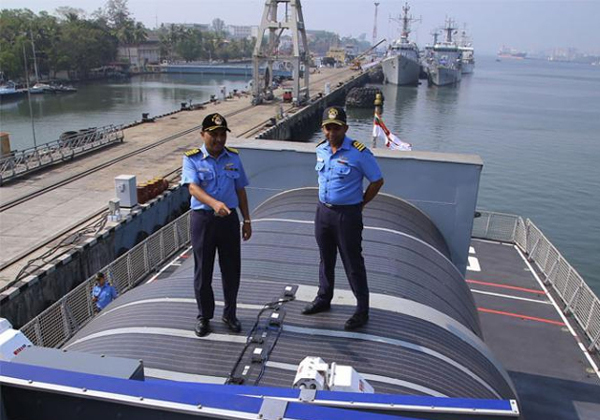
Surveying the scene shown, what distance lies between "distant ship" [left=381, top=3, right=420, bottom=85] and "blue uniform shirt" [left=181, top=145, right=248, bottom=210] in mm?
98984

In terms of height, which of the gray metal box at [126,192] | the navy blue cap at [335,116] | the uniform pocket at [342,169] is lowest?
the gray metal box at [126,192]

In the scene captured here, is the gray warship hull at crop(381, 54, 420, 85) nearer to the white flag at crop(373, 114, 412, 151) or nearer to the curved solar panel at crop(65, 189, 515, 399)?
the white flag at crop(373, 114, 412, 151)

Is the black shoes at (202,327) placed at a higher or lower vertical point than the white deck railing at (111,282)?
higher

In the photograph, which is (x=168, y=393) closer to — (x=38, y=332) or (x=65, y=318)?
(x=38, y=332)

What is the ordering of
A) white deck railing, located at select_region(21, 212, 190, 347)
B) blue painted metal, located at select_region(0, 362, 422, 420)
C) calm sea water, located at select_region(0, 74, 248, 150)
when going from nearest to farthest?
blue painted metal, located at select_region(0, 362, 422, 420) < white deck railing, located at select_region(21, 212, 190, 347) < calm sea water, located at select_region(0, 74, 248, 150)

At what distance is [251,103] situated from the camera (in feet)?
176

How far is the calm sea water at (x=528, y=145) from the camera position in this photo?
26.0 m

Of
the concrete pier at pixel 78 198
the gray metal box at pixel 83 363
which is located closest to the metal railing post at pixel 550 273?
the concrete pier at pixel 78 198

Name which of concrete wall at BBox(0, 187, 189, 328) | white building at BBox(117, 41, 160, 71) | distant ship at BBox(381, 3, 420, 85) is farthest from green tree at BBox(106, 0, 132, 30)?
concrete wall at BBox(0, 187, 189, 328)

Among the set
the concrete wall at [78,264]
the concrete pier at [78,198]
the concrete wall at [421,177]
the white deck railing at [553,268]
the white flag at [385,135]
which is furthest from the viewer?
the concrete pier at [78,198]

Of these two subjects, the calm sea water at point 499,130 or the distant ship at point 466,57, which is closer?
the calm sea water at point 499,130

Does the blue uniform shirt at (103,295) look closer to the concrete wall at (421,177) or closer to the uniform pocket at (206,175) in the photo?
the concrete wall at (421,177)

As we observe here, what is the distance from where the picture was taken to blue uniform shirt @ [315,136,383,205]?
4.81m

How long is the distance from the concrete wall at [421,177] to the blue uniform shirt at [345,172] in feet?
16.5
